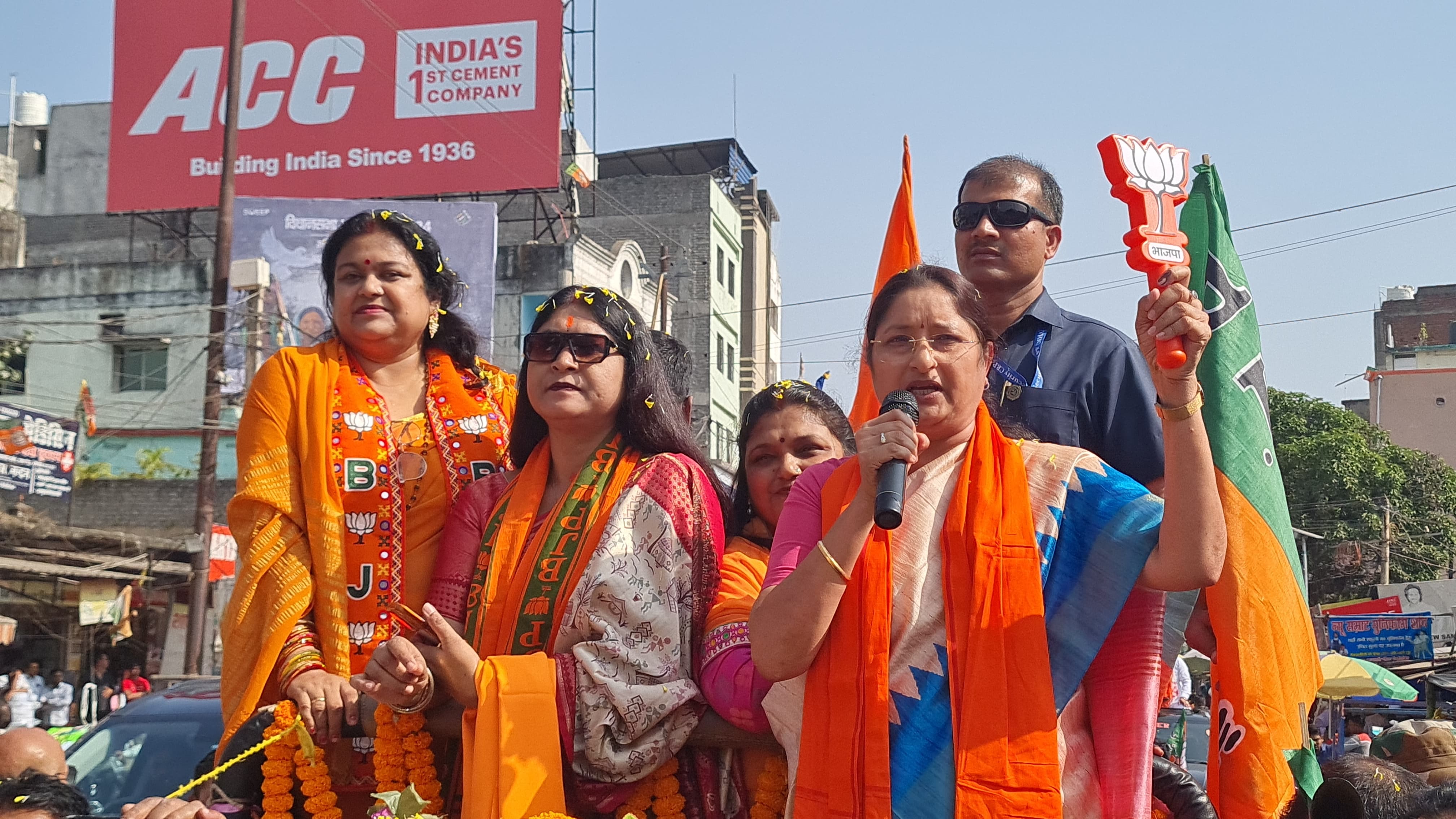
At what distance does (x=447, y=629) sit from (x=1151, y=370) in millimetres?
1470

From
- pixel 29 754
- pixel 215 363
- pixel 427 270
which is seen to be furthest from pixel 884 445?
pixel 215 363

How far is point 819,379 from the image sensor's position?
3.59 meters

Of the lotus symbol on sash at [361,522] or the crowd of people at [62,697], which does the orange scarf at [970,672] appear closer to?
the lotus symbol on sash at [361,522]

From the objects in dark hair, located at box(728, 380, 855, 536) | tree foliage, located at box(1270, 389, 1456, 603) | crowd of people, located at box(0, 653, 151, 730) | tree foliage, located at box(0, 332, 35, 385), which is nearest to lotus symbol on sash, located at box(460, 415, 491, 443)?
dark hair, located at box(728, 380, 855, 536)

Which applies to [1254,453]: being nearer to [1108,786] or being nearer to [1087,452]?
[1087,452]

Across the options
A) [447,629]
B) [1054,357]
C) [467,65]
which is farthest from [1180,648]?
[467,65]

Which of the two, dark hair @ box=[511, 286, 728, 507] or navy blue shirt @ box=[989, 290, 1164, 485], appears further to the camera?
dark hair @ box=[511, 286, 728, 507]

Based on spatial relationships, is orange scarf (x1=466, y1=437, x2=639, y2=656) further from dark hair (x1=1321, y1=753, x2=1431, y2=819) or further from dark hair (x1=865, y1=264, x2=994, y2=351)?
dark hair (x1=1321, y1=753, x2=1431, y2=819)

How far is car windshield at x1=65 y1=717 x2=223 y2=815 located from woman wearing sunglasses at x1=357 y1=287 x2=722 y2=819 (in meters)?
2.65

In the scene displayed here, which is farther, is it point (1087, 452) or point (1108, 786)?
point (1087, 452)

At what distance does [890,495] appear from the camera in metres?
2.05

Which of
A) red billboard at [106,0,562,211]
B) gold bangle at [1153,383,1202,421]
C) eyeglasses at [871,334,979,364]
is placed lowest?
gold bangle at [1153,383,1202,421]

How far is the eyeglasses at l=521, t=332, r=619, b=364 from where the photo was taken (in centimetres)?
296

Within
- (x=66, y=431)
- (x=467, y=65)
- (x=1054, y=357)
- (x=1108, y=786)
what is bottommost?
(x=1108, y=786)
